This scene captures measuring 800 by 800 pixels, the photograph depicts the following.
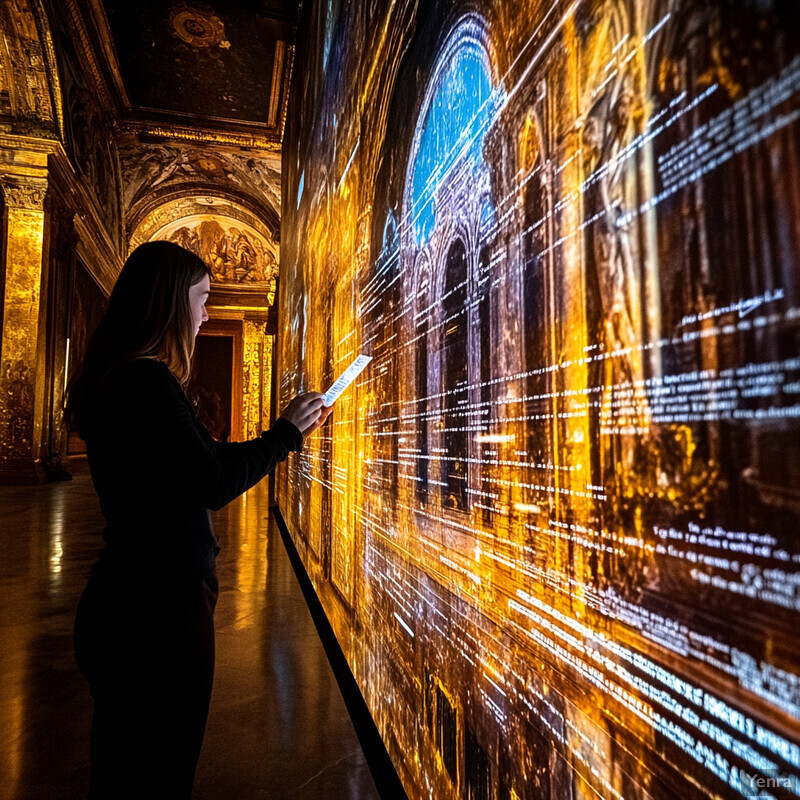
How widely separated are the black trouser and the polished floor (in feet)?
2.48

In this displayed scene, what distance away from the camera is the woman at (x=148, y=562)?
4.03 feet

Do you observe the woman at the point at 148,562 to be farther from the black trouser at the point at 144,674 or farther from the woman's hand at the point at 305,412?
the woman's hand at the point at 305,412

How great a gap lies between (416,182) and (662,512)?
48.3 inches

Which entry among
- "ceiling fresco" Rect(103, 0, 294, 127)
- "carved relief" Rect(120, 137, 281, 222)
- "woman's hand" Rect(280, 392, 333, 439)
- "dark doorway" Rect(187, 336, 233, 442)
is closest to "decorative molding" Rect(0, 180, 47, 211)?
"ceiling fresco" Rect(103, 0, 294, 127)

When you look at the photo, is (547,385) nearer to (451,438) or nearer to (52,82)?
(451,438)

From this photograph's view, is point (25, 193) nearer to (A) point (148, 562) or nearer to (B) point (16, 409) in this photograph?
(B) point (16, 409)

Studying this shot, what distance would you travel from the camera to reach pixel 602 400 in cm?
70

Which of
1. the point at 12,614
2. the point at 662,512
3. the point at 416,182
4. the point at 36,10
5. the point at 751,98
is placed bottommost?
the point at 12,614

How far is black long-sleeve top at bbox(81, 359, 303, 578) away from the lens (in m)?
1.22

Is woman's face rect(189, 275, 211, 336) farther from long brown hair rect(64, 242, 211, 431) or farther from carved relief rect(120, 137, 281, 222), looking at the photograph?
carved relief rect(120, 137, 281, 222)

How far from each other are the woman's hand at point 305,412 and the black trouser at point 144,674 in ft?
1.52

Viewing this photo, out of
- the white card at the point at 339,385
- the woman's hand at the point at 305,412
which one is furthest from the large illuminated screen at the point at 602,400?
the woman's hand at the point at 305,412

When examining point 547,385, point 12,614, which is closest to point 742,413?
point 547,385

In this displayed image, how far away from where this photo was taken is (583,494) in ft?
2.42
